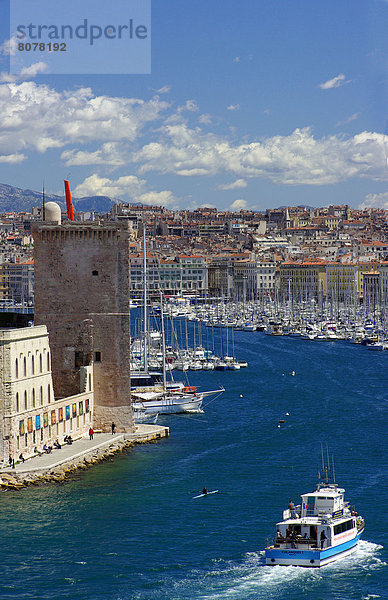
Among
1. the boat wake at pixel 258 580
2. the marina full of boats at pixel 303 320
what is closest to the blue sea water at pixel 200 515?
the boat wake at pixel 258 580

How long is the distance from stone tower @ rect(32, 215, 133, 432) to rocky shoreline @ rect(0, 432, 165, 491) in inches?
113

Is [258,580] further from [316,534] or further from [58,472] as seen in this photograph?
[58,472]

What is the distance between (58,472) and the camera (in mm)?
30219

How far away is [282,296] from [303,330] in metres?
40.9

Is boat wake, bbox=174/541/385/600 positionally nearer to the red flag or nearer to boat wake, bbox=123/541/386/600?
boat wake, bbox=123/541/386/600

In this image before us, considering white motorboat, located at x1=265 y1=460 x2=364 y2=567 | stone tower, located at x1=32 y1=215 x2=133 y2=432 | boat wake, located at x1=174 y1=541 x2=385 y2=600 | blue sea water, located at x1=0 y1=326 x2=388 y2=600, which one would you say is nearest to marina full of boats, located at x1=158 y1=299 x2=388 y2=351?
blue sea water, located at x1=0 y1=326 x2=388 y2=600

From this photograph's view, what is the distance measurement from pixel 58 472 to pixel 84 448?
8.49 feet

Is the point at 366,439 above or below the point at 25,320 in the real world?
below

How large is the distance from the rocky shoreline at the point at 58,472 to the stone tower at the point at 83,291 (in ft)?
9.43

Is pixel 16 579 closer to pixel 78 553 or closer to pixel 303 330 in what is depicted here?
pixel 78 553

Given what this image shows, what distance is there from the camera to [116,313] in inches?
1399

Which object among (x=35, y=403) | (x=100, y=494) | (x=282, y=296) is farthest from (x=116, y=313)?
(x=282, y=296)

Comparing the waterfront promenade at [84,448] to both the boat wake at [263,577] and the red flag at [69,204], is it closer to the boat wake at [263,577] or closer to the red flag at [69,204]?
the red flag at [69,204]

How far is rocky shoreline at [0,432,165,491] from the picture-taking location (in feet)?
95.5
